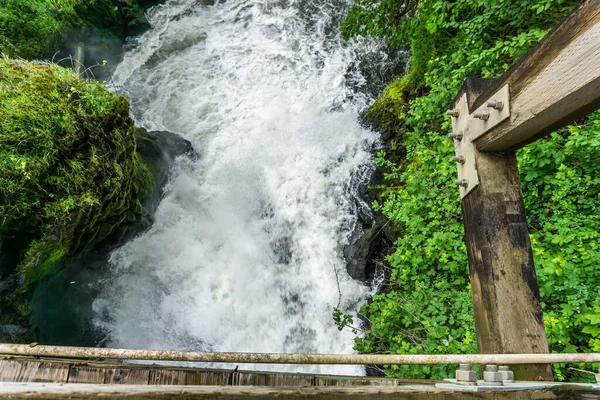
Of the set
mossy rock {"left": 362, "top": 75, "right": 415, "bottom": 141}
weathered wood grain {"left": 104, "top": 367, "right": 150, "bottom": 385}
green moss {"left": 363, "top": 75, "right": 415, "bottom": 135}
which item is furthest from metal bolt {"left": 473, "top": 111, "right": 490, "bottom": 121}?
mossy rock {"left": 362, "top": 75, "right": 415, "bottom": 141}

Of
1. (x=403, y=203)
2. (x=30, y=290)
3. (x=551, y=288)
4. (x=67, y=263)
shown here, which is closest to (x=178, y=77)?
(x=67, y=263)

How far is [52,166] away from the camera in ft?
12.8

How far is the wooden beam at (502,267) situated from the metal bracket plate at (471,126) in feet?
0.16

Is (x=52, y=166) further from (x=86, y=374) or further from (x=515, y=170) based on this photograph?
(x=515, y=170)

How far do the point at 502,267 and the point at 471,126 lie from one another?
2.87 ft

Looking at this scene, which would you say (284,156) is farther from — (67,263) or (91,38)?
(91,38)

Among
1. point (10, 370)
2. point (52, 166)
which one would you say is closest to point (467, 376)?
point (10, 370)

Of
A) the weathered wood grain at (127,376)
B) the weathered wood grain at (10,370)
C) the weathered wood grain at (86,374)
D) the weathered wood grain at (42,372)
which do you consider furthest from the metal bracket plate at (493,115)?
the weathered wood grain at (10,370)

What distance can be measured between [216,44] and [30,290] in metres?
7.19

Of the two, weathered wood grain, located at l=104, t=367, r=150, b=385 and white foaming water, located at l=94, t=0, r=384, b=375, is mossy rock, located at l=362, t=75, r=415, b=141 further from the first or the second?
weathered wood grain, located at l=104, t=367, r=150, b=385

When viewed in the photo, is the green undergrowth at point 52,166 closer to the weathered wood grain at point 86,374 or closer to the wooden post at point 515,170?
the weathered wood grain at point 86,374

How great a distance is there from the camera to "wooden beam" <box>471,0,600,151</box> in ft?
4.45

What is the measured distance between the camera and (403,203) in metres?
4.96

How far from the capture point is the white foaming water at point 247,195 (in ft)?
20.5
